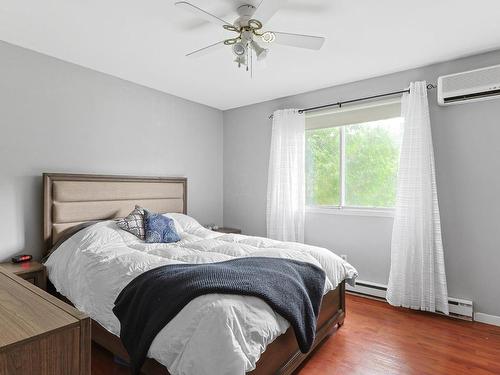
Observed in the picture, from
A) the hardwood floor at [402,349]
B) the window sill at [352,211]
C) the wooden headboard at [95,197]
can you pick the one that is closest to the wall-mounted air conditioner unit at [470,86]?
the window sill at [352,211]

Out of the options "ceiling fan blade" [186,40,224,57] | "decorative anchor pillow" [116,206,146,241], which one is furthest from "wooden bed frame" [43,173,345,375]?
"ceiling fan blade" [186,40,224,57]

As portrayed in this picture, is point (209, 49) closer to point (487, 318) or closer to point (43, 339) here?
point (43, 339)

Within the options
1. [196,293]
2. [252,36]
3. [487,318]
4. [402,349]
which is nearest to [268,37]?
[252,36]

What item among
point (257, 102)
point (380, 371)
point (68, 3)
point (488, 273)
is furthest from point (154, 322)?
point (257, 102)

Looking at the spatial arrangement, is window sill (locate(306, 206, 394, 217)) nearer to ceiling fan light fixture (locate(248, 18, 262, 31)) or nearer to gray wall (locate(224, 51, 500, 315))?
gray wall (locate(224, 51, 500, 315))

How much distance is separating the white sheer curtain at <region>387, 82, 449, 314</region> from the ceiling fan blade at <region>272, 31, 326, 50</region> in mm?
1463

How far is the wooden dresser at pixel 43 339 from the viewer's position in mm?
868

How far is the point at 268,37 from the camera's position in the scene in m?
1.98

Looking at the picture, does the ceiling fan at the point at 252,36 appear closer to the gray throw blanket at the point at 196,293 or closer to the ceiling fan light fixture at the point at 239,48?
the ceiling fan light fixture at the point at 239,48

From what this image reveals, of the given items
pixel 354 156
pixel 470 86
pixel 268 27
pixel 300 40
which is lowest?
pixel 354 156

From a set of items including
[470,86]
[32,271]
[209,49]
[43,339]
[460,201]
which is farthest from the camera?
[460,201]

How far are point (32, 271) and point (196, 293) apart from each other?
1684 millimetres

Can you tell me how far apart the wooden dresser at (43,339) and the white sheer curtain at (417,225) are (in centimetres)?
279

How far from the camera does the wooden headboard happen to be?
2.63 meters
